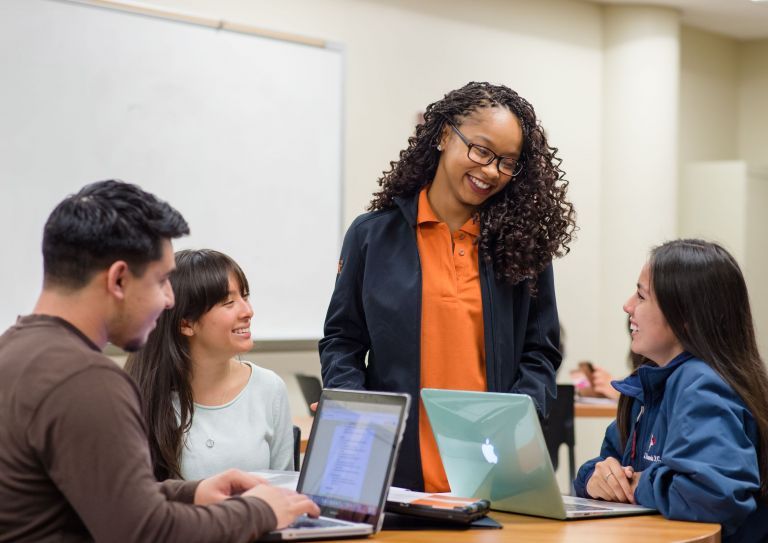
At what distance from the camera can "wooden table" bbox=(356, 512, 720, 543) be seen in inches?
66.1

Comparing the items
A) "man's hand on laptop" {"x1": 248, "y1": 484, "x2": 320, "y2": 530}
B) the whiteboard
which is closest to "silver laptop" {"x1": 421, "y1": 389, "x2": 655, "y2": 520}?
"man's hand on laptop" {"x1": 248, "y1": 484, "x2": 320, "y2": 530}

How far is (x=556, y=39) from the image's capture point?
5.95 meters

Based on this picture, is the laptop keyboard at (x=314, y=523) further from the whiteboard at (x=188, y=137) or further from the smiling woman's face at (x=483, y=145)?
the whiteboard at (x=188, y=137)

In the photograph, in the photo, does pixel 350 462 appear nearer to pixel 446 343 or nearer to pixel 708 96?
pixel 446 343

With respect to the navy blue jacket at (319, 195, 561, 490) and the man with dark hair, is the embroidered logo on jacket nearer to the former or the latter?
the navy blue jacket at (319, 195, 561, 490)

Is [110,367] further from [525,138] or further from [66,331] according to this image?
[525,138]

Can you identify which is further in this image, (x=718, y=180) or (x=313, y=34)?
(x=718, y=180)

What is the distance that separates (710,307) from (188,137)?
9.56 ft

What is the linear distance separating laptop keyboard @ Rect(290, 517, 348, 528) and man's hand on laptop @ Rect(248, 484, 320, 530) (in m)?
0.02

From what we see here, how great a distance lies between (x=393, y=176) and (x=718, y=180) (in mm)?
4544

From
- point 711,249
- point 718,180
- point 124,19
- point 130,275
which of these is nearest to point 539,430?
point 711,249

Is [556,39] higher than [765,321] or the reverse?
higher

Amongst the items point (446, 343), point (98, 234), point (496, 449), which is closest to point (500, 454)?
point (496, 449)

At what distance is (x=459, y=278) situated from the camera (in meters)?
2.29
